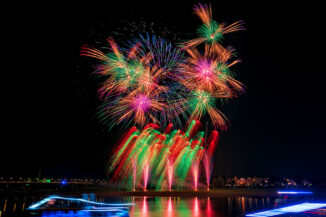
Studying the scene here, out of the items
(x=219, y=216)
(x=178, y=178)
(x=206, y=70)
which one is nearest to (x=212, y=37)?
(x=206, y=70)

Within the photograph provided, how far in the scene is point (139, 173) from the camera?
111 ft

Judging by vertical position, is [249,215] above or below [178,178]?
below

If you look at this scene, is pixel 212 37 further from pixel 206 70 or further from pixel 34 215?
pixel 34 215

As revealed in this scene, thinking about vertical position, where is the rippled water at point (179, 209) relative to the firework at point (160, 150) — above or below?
below

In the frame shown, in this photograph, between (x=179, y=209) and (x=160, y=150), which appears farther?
(x=160, y=150)

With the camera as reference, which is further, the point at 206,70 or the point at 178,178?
the point at 178,178

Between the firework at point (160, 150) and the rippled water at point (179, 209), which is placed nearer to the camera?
the rippled water at point (179, 209)

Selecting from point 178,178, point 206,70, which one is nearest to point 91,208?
point 206,70

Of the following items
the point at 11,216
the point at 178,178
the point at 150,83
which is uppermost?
the point at 150,83

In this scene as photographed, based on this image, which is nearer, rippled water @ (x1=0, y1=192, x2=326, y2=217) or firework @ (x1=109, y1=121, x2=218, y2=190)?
rippled water @ (x1=0, y1=192, x2=326, y2=217)

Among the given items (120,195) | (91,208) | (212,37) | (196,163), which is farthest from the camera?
(196,163)

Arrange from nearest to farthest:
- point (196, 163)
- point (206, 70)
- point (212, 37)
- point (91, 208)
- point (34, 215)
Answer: point (34, 215) → point (91, 208) → point (212, 37) → point (206, 70) → point (196, 163)

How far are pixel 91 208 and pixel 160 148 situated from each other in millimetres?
15525

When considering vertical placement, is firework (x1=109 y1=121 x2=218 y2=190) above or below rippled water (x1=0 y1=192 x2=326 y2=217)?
above
